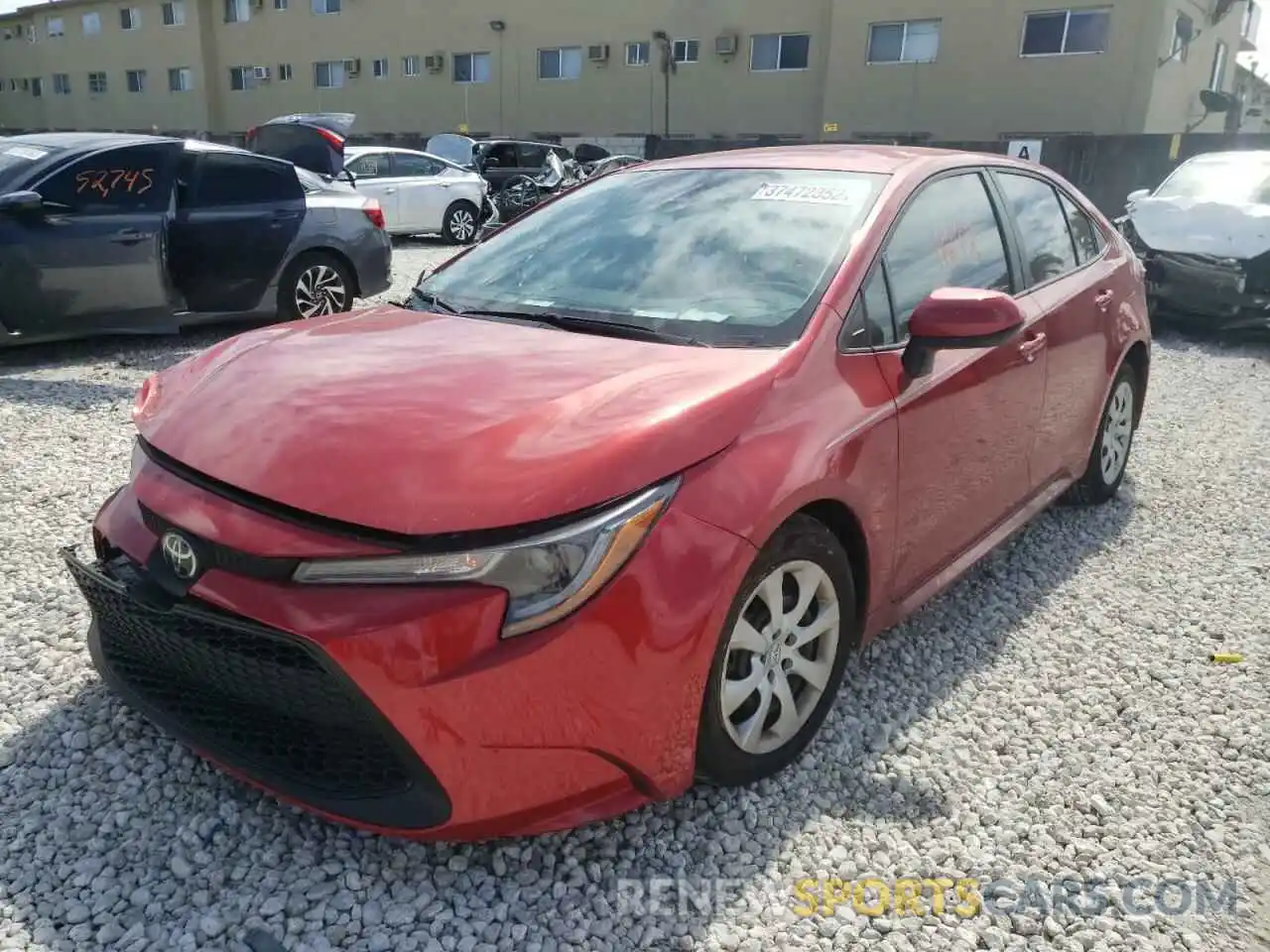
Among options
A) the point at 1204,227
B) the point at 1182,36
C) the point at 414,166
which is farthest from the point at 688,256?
the point at 1182,36

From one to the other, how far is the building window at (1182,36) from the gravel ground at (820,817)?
76.4ft

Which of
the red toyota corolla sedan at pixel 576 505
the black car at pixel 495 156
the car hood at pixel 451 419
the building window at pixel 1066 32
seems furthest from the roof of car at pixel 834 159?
the building window at pixel 1066 32

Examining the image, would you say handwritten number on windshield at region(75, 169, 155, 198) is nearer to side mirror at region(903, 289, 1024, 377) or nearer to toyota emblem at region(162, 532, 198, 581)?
toyota emblem at region(162, 532, 198, 581)

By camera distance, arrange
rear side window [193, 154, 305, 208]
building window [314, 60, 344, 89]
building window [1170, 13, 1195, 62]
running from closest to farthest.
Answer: rear side window [193, 154, 305, 208] → building window [1170, 13, 1195, 62] → building window [314, 60, 344, 89]

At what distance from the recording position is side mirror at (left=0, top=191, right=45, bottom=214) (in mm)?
5855

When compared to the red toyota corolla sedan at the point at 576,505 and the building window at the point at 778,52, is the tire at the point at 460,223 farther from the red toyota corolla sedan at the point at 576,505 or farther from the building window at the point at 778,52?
the building window at the point at 778,52

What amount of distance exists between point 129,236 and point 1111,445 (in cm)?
598

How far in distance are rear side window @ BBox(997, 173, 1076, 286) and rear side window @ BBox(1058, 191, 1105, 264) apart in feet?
0.18

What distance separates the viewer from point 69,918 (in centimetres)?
201

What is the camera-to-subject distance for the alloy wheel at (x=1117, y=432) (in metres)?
4.43

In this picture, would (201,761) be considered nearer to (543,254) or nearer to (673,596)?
(673,596)

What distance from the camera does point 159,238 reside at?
655cm

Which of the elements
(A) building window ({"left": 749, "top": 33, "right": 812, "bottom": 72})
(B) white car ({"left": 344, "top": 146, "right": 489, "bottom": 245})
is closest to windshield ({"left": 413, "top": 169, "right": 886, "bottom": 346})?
(B) white car ({"left": 344, "top": 146, "right": 489, "bottom": 245})

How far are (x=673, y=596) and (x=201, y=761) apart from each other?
135 centimetres
